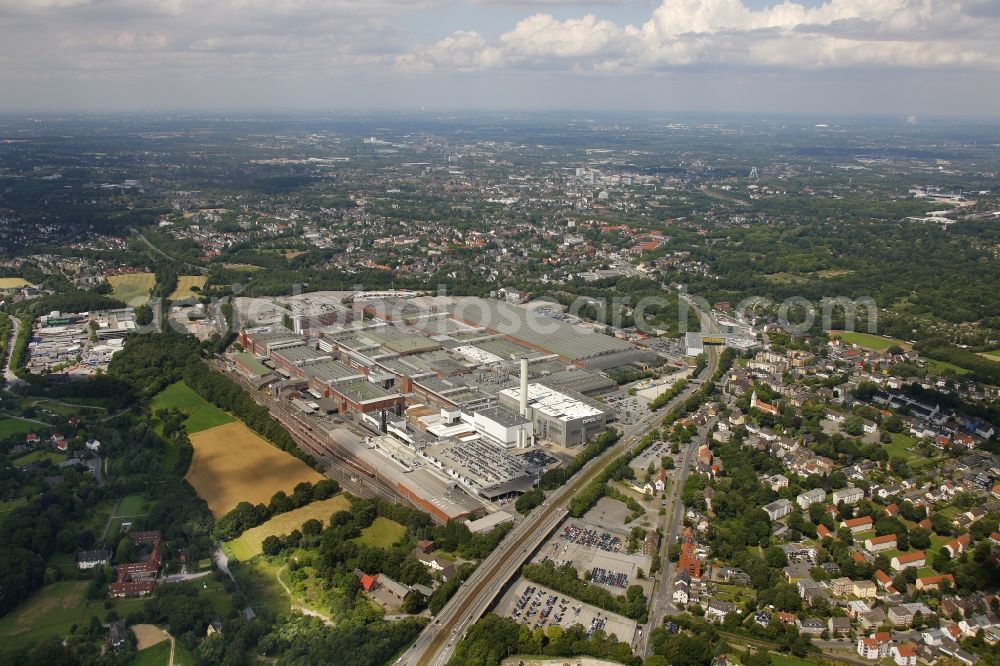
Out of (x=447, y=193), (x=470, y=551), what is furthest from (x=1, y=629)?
(x=447, y=193)

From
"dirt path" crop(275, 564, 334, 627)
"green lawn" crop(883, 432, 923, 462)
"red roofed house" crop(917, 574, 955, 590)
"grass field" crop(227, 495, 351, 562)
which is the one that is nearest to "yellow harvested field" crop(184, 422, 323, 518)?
"grass field" crop(227, 495, 351, 562)

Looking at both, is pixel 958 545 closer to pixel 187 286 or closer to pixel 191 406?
pixel 191 406

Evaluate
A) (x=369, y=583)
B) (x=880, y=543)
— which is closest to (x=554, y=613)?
(x=369, y=583)

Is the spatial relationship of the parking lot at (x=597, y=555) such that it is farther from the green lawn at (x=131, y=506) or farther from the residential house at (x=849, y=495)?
the green lawn at (x=131, y=506)

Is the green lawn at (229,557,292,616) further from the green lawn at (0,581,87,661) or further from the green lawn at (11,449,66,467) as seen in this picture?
the green lawn at (11,449,66,467)

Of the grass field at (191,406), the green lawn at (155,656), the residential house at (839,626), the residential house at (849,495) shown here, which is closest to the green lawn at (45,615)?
the green lawn at (155,656)

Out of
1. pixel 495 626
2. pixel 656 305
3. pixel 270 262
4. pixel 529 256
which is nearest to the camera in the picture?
pixel 495 626

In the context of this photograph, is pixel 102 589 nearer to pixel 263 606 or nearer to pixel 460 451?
pixel 263 606
